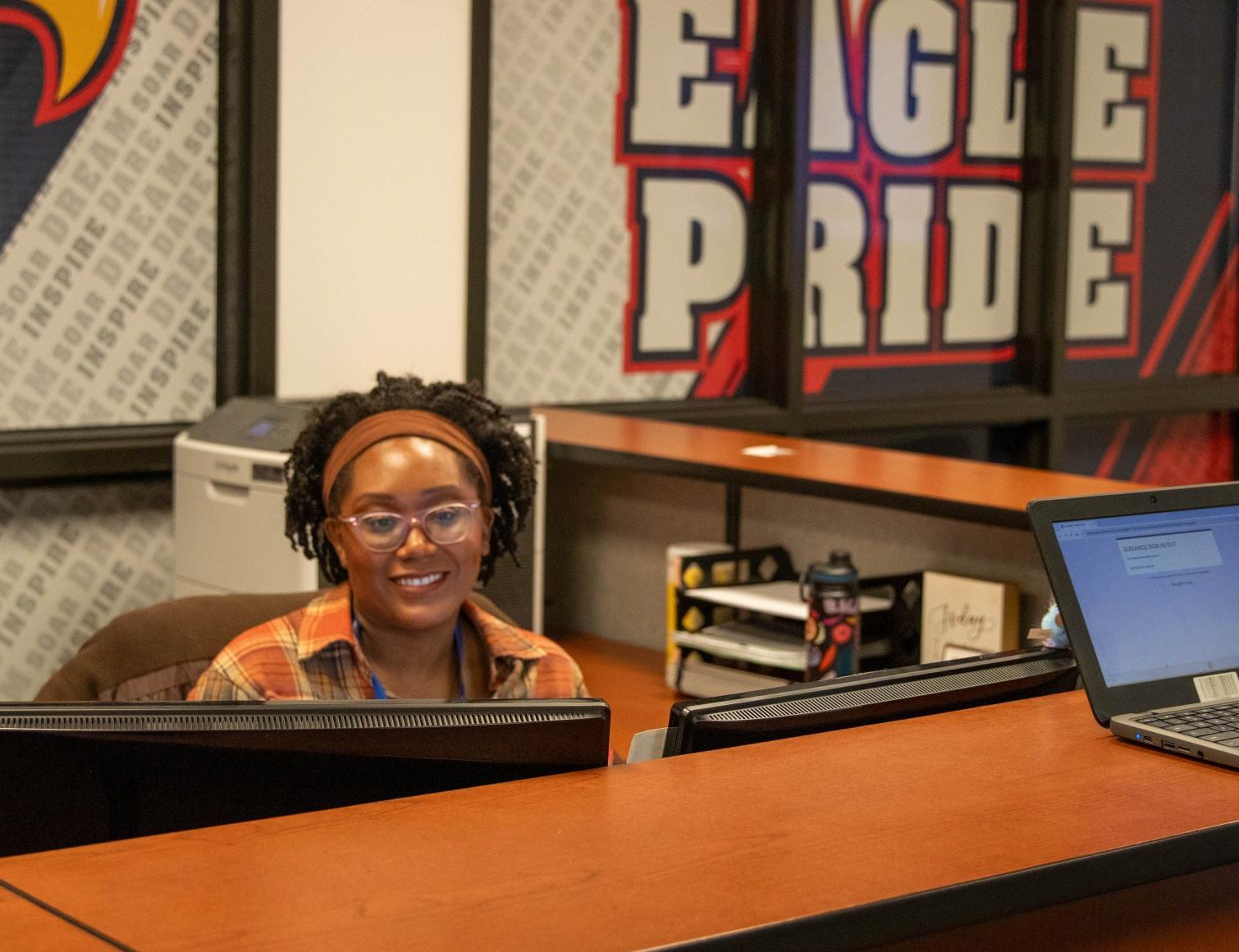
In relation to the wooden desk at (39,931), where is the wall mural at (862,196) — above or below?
above

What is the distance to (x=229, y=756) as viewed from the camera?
45.6 inches

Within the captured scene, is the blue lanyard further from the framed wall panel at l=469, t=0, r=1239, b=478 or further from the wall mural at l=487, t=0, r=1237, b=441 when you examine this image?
Answer: the wall mural at l=487, t=0, r=1237, b=441

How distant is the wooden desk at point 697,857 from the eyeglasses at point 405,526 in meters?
0.75

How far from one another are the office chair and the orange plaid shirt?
261mm

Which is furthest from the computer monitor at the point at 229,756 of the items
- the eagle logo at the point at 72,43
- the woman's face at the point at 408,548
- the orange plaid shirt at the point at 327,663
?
the eagle logo at the point at 72,43

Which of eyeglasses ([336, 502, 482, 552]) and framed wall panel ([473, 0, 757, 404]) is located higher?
framed wall panel ([473, 0, 757, 404])

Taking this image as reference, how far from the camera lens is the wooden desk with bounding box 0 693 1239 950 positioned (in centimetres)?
98

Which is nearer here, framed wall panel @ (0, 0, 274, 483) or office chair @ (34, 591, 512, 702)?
office chair @ (34, 591, 512, 702)

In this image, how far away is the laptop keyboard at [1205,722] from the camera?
1.39m

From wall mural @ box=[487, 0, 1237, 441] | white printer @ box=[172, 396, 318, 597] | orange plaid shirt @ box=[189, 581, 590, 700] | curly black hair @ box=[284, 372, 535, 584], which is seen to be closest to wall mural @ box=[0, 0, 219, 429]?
white printer @ box=[172, 396, 318, 597]

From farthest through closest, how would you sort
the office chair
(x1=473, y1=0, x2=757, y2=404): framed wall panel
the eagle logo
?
(x1=473, y1=0, x2=757, y2=404): framed wall panel, the eagle logo, the office chair

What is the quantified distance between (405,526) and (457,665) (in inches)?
7.8

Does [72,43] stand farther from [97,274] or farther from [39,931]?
[39,931]

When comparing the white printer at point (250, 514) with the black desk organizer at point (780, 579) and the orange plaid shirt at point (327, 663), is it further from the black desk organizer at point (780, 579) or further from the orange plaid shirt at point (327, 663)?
the orange plaid shirt at point (327, 663)
